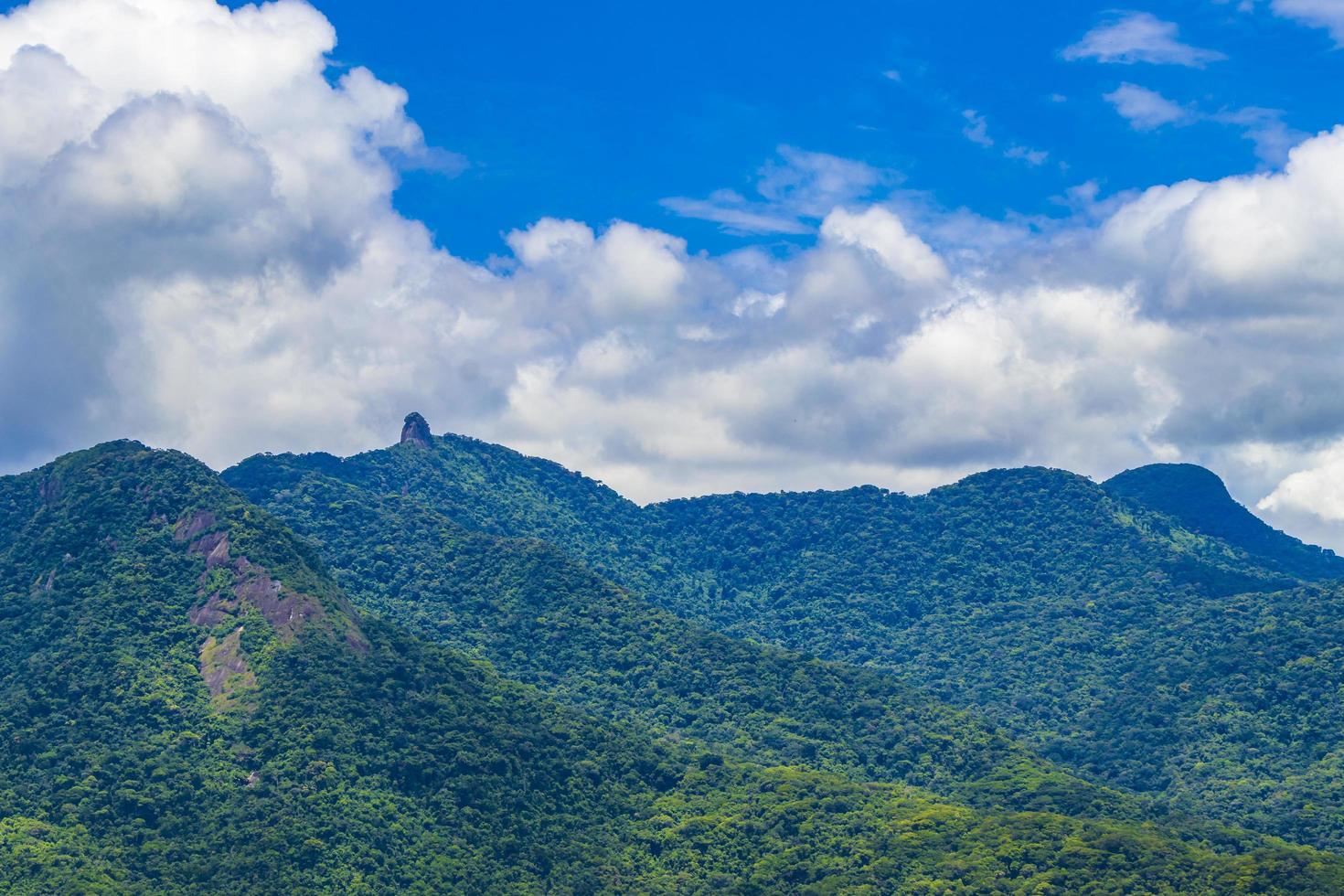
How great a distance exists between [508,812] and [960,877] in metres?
40.2

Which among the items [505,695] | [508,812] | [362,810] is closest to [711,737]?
[505,695]

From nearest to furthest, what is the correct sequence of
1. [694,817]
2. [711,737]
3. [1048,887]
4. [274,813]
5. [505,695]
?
[1048,887] → [274,813] → [694,817] → [505,695] → [711,737]

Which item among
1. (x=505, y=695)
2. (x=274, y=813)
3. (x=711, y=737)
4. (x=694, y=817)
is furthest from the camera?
(x=711, y=737)

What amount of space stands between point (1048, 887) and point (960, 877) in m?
7.44

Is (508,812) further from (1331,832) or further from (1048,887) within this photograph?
(1331,832)

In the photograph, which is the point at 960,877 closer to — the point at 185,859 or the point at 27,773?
the point at 185,859

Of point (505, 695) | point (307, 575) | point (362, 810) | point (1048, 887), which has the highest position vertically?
point (307, 575)

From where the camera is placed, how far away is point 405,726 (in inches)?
6166

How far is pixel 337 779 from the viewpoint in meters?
147

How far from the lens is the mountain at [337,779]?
5330 inches

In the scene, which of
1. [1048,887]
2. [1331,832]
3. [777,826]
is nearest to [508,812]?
[777,826]

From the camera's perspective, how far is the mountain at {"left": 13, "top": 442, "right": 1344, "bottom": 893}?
135375 millimetres

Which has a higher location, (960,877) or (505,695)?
(505,695)

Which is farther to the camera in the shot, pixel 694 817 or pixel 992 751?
pixel 992 751
